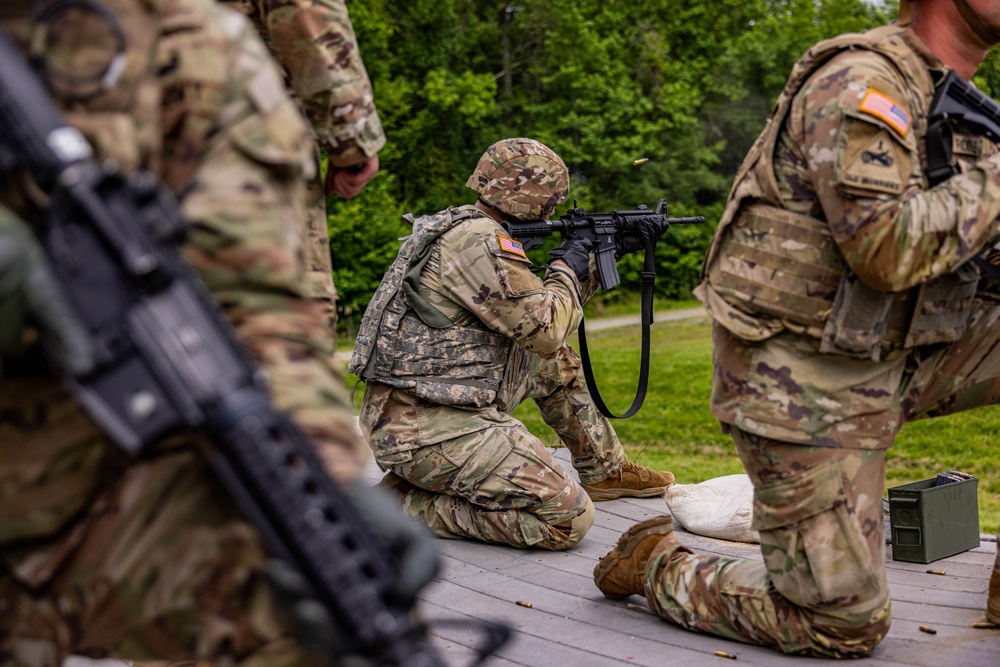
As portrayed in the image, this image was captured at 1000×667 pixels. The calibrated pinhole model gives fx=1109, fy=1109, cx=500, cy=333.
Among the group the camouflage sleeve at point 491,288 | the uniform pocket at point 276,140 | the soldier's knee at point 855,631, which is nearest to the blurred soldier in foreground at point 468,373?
the camouflage sleeve at point 491,288

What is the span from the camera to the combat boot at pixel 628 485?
5.66 metres

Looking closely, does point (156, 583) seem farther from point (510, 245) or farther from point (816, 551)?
point (510, 245)

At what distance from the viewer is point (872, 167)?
3.05 metres

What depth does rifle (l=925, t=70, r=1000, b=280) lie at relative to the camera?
10.5ft

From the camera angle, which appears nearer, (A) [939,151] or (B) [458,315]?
(A) [939,151]

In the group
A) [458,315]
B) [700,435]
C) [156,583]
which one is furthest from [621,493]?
[156,583]

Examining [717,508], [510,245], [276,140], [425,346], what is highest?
[276,140]

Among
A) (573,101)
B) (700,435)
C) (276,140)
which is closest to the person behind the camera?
(276,140)

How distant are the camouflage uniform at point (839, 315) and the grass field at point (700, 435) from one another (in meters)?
2.15

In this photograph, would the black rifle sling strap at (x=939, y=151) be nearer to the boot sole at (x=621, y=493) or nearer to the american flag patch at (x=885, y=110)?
the american flag patch at (x=885, y=110)

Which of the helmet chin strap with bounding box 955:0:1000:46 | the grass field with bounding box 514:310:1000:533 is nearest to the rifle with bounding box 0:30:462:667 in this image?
the helmet chin strap with bounding box 955:0:1000:46

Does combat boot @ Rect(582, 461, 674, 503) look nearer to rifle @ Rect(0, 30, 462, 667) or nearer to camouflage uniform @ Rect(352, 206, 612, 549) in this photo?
camouflage uniform @ Rect(352, 206, 612, 549)

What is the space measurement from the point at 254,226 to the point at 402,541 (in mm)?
514

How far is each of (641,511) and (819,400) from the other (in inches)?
86.6
